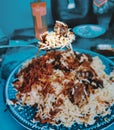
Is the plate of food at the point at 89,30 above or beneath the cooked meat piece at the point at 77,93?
beneath

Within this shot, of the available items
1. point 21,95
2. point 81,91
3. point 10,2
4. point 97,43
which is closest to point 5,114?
point 21,95

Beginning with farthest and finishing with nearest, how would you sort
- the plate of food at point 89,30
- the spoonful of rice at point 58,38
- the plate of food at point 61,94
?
1. the plate of food at point 89,30
2. the spoonful of rice at point 58,38
3. the plate of food at point 61,94

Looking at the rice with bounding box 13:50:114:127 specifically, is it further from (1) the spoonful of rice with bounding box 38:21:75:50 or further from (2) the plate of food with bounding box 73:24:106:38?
(2) the plate of food with bounding box 73:24:106:38

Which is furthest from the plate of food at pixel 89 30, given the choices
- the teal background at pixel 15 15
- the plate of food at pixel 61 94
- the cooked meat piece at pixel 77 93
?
the cooked meat piece at pixel 77 93

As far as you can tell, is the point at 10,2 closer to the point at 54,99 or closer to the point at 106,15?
the point at 106,15

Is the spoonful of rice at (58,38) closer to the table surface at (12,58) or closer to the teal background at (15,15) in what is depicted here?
the table surface at (12,58)

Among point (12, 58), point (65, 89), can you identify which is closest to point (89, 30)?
point (12, 58)

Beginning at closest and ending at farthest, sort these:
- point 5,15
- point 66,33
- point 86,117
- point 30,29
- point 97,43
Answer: point 86,117 < point 66,33 < point 97,43 < point 30,29 < point 5,15
